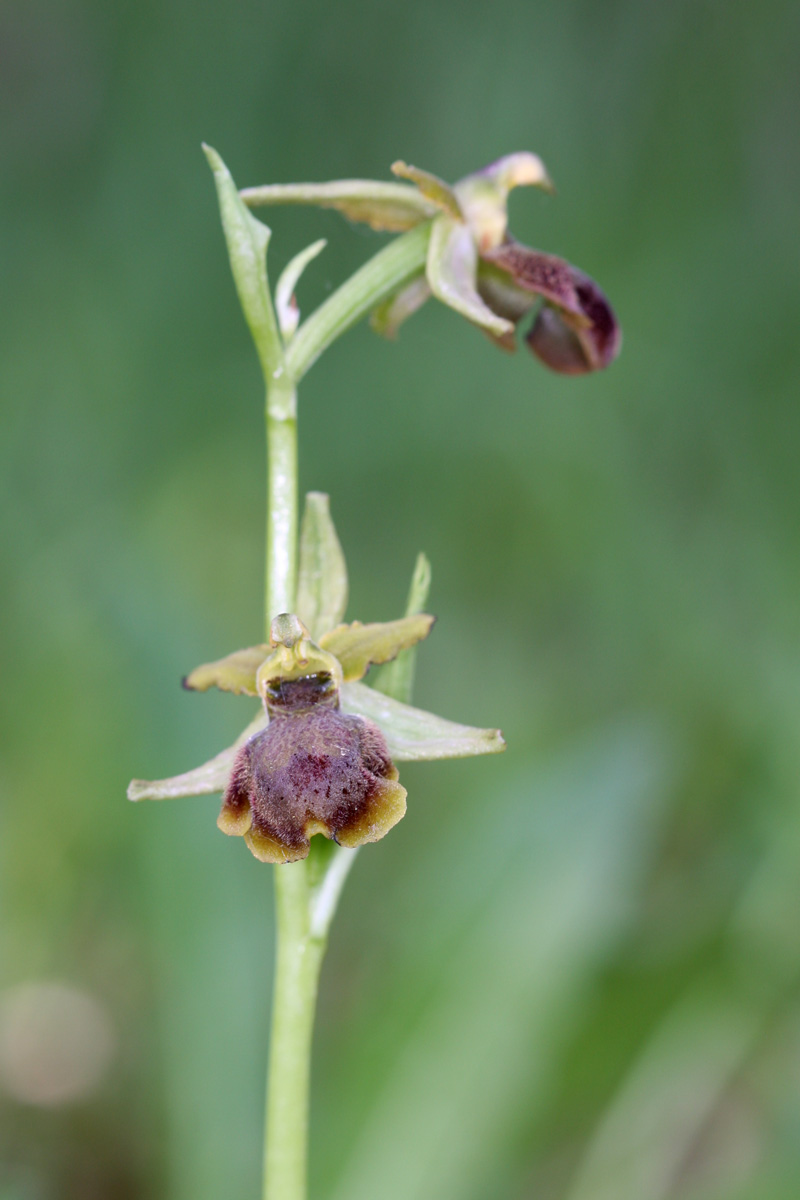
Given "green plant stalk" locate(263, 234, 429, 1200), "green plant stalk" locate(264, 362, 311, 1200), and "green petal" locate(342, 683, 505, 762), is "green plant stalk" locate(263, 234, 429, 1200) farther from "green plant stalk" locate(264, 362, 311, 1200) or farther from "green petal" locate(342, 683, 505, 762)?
"green petal" locate(342, 683, 505, 762)

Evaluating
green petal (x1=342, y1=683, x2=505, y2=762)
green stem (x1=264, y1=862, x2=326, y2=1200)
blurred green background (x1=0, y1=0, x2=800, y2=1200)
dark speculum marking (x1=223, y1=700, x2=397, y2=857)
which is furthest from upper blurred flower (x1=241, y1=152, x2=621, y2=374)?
green stem (x1=264, y1=862, x2=326, y2=1200)

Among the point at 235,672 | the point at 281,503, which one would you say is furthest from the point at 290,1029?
the point at 281,503

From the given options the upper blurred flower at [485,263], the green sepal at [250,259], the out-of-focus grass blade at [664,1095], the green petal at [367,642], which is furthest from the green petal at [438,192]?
the out-of-focus grass blade at [664,1095]

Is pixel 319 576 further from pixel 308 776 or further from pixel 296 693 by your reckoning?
pixel 308 776

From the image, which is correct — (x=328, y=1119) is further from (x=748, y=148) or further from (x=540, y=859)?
(x=748, y=148)

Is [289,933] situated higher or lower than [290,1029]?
higher

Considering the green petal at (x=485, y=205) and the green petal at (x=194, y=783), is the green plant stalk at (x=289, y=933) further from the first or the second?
the green petal at (x=485, y=205)
